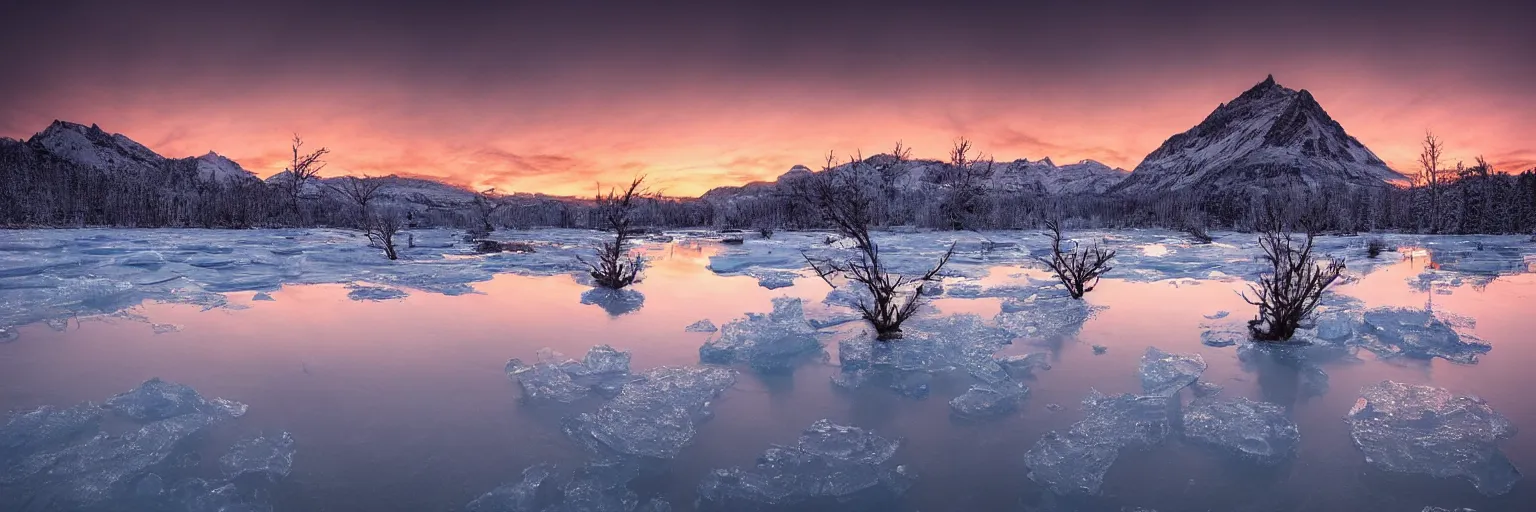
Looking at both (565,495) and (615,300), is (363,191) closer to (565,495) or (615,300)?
(615,300)

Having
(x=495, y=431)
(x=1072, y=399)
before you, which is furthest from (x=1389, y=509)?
(x=495, y=431)

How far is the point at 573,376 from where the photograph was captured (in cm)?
458

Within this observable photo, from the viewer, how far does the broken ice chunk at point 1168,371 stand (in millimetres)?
4199

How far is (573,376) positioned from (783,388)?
61.7 inches

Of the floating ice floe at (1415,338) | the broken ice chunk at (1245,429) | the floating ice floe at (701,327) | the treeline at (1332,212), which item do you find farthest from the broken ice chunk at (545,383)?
the treeline at (1332,212)

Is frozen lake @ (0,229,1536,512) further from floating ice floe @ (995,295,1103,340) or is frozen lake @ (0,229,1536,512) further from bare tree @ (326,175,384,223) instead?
bare tree @ (326,175,384,223)

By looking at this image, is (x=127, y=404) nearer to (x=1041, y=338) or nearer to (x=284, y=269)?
(x=1041, y=338)

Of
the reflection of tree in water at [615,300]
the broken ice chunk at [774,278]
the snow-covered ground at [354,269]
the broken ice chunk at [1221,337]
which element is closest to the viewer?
the broken ice chunk at [1221,337]

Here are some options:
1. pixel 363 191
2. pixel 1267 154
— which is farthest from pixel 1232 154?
pixel 363 191

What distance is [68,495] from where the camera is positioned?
261 centimetres

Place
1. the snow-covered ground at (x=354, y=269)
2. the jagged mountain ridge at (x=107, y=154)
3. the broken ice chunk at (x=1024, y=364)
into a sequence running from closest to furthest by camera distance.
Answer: the broken ice chunk at (x=1024, y=364), the snow-covered ground at (x=354, y=269), the jagged mountain ridge at (x=107, y=154)

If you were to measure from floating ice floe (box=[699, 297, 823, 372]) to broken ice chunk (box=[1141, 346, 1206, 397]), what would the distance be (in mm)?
2561

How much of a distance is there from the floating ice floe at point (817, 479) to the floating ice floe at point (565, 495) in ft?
1.03

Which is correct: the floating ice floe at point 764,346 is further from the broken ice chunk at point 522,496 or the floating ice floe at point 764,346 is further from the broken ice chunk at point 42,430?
the broken ice chunk at point 42,430
